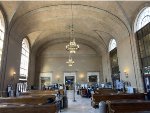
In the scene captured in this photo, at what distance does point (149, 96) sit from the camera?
7.53 m

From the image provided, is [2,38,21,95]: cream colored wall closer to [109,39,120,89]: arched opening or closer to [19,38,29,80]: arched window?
[19,38,29,80]: arched window

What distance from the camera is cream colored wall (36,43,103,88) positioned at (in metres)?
20.0

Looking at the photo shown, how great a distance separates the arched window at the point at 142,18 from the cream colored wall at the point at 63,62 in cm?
1050

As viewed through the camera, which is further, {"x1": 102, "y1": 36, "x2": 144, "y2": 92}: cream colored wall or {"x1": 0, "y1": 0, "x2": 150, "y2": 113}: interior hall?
{"x1": 102, "y1": 36, "x2": 144, "y2": 92}: cream colored wall

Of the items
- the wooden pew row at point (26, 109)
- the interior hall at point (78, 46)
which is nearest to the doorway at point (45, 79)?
the interior hall at point (78, 46)

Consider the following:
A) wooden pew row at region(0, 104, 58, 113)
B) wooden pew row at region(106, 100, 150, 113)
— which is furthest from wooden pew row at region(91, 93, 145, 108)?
wooden pew row at region(0, 104, 58, 113)

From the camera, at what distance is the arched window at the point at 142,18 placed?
946cm

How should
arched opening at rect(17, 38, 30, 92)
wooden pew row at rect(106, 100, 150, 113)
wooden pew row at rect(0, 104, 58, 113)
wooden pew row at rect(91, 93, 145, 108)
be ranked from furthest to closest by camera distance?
arched opening at rect(17, 38, 30, 92), wooden pew row at rect(91, 93, 145, 108), wooden pew row at rect(106, 100, 150, 113), wooden pew row at rect(0, 104, 58, 113)

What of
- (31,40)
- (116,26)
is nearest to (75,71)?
(31,40)

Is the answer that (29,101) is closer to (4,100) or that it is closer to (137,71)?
(4,100)

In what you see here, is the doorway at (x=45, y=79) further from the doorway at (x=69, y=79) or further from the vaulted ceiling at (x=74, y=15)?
the vaulted ceiling at (x=74, y=15)

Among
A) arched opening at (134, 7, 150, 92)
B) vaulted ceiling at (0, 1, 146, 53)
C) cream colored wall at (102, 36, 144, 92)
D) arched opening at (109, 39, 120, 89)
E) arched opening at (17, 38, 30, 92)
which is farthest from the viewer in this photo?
arched opening at (17, 38, 30, 92)

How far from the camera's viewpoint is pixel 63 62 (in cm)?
2039

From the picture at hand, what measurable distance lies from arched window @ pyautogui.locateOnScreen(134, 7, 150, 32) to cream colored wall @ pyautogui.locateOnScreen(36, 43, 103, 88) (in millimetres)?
10502
